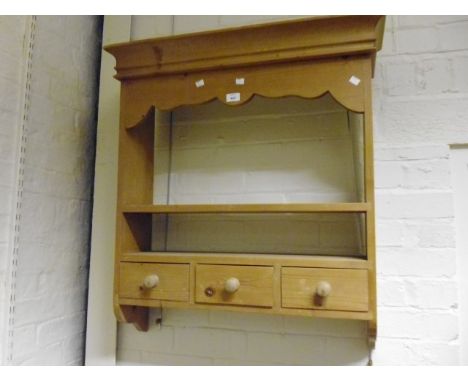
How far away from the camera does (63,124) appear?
1291mm

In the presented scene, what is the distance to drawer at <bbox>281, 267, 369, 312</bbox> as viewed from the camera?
3.10 ft

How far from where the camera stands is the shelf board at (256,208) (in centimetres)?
97

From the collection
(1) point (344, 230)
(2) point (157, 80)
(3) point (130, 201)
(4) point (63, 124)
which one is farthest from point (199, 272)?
(4) point (63, 124)

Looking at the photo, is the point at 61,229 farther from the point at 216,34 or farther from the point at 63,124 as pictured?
the point at 216,34

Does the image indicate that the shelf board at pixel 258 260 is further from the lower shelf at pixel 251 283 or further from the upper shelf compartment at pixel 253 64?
the upper shelf compartment at pixel 253 64

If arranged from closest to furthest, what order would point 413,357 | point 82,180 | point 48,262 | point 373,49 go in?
1. point 373,49
2. point 413,357
3. point 48,262
4. point 82,180

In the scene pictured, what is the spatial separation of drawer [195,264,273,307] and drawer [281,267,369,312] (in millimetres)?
45

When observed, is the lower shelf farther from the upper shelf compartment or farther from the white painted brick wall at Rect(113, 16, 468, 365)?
the upper shelf compartment

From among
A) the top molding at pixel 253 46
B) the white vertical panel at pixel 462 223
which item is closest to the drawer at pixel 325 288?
the white vertical panel at pixel 462 223

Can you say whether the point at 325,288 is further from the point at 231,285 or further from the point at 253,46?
the point at 253,46

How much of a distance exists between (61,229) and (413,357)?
110 centimetres

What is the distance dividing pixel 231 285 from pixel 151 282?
22 cm

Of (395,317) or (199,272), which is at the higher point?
(199,272)

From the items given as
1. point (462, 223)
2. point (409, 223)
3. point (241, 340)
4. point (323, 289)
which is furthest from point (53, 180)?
point (462, 223)
